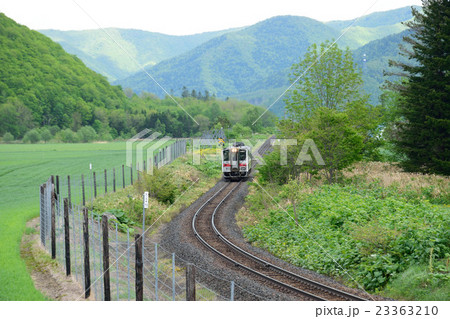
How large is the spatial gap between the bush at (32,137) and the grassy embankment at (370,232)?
261 feet

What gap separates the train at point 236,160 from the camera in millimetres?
32969

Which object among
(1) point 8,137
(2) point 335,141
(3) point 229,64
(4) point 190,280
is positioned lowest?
(1) point 8,137

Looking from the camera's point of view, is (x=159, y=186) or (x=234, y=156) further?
(x=234, y=156)

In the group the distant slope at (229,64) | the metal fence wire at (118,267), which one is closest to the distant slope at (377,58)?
the distant slope at (229,64)

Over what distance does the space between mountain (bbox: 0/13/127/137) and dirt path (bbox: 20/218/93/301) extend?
91.9m

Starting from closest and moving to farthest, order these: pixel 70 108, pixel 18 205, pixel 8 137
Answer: pixel 18 205 < pixel 8 137 < pixel 70 108

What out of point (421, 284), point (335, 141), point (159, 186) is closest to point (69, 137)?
point (159, 186)

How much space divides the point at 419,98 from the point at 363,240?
12.8 metres

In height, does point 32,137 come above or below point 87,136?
above

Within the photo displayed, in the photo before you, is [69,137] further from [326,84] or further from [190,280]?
[190,280]

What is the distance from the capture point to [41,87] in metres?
119

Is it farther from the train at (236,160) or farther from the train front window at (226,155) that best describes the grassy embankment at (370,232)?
the train front window at (226,155)

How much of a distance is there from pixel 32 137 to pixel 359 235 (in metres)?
91.4

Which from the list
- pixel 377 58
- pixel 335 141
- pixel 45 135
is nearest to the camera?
pixel 335 141
